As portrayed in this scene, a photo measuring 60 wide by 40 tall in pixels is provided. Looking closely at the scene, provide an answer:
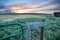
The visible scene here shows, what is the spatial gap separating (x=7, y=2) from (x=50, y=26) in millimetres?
1433

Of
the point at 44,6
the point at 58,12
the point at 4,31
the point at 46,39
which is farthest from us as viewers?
the point at 46,39

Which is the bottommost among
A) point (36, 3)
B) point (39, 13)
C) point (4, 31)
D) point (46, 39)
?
point (46, 39)

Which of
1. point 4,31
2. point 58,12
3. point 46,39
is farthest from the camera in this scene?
point 46,39

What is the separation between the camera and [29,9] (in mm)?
2402

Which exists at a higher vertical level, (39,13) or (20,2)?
(20,2)

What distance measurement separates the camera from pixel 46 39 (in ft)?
11.0

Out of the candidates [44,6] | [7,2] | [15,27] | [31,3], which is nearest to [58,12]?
[44,6]

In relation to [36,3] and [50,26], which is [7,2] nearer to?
[36,3]

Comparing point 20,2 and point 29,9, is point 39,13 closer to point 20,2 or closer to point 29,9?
point 29,9

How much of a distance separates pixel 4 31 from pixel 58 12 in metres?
1.23

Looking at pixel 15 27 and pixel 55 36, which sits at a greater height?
pixel 15 27

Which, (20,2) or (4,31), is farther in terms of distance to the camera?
(4,31)

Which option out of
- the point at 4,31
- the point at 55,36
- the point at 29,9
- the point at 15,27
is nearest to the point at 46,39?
the point at 55,36

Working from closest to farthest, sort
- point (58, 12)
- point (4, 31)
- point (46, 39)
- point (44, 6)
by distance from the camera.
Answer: point (58, 12) → point (44, 6) → point (4, 31) → point (46, 39)
